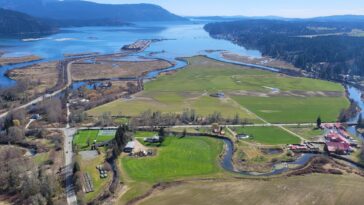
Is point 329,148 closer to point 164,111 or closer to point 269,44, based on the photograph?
point 164,111

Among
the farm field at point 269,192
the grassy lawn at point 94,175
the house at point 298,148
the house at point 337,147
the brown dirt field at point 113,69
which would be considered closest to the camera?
the farm field at point 269,192

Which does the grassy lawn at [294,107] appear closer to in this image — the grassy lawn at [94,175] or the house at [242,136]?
the house at [242,136]

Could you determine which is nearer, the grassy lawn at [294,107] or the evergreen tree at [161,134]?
the evergreen tree at [161,134]

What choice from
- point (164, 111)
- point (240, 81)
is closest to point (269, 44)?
point (240, 81)

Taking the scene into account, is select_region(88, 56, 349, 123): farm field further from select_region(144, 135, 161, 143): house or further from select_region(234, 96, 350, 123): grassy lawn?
select_region(144, 135, 161, 143): house

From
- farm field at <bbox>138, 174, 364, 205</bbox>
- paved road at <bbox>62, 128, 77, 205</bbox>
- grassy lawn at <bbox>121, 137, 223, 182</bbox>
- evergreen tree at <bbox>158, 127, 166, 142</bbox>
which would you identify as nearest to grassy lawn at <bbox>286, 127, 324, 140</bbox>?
grassy lawn at <bbox>121, 137, 223, 182</bbox>

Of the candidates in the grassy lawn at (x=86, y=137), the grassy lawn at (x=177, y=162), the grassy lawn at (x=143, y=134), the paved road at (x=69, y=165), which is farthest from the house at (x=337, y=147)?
the paved road at (x=69, y=165)

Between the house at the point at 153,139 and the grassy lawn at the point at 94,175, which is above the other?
the house at the point at 153,139
